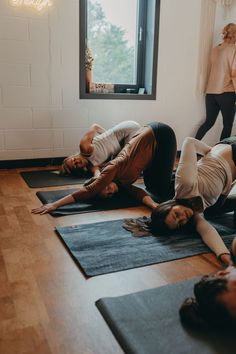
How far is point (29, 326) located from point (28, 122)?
2823 mm

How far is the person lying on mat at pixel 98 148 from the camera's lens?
3232mm

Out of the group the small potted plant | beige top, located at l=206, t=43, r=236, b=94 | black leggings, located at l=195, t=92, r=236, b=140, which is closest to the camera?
the small potted plant

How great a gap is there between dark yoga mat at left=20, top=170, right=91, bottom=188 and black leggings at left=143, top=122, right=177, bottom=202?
2.80ft

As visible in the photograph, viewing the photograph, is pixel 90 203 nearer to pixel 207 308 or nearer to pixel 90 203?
pixel 90 203

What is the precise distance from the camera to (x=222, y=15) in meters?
4.46

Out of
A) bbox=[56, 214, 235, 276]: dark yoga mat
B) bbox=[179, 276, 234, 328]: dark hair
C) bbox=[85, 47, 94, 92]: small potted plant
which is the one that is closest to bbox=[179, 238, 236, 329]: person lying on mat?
bbox=[179, 276, 234, 328]: dark hair

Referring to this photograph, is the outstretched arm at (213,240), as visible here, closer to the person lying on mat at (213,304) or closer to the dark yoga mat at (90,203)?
the person lying on mat at (213,304)

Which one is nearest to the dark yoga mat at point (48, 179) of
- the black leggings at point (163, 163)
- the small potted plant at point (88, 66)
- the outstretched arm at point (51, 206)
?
the outstretched arm at point (51, 206)

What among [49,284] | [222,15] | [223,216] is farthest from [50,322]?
[222,15]

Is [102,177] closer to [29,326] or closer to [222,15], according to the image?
[29,326]

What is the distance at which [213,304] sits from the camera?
119 centimetres

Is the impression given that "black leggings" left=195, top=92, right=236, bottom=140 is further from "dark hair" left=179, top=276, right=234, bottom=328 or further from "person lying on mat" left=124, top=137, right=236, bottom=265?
"dark hair" left=179, top=276, right=234, bottom=328

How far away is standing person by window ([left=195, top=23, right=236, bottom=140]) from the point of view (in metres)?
4.27

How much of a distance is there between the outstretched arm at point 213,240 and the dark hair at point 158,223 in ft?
0.26
